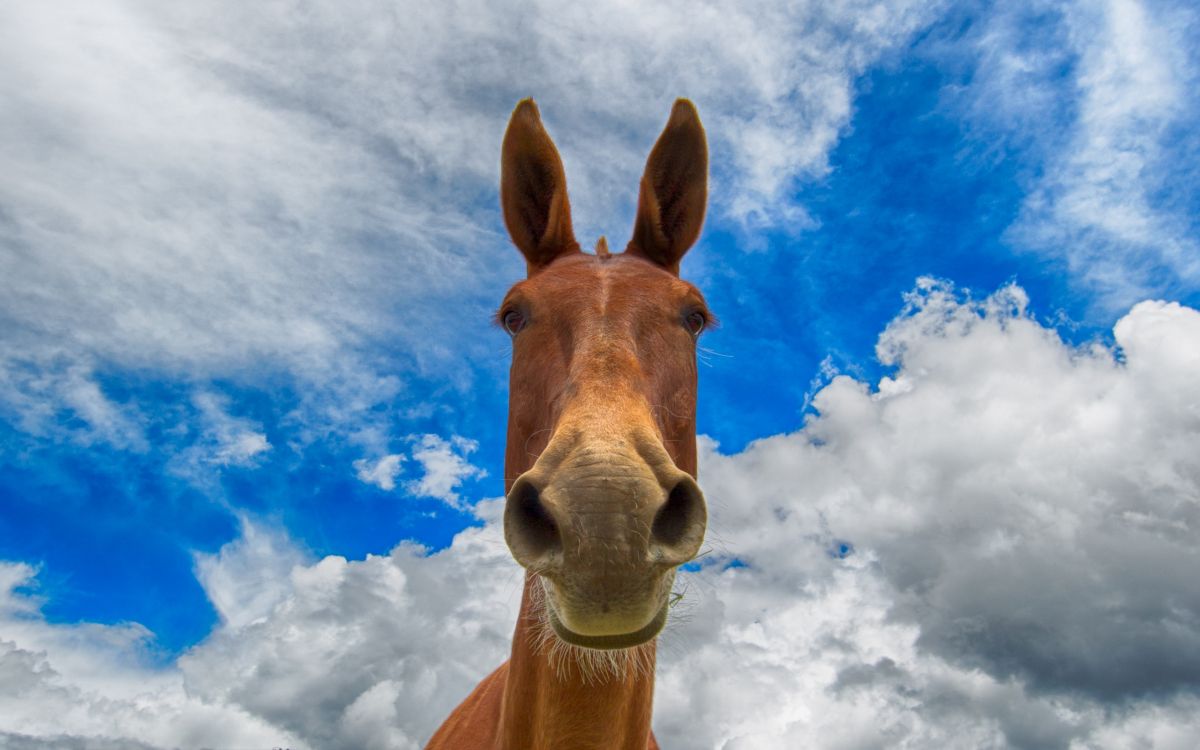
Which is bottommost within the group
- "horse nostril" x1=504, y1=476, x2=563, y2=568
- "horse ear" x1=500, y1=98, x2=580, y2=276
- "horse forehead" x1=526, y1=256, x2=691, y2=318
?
"horse nostril" x1=504, y1=476, x2=563, y2=568

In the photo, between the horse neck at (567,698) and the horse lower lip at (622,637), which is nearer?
the horse lower lip at (622,637)

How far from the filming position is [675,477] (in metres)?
3.10

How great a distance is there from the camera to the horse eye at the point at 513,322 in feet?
16.2

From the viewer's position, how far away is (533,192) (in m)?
6.20

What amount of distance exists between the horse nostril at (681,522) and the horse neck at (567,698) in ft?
4.02

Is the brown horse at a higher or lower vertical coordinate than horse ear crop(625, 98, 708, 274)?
lower

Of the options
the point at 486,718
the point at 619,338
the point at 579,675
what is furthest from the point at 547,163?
the point at 486,718

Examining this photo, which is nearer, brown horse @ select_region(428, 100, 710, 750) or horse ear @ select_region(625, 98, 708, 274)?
brown horse @ select_region(428, 100, 710, 750)

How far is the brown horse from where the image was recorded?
2.98m

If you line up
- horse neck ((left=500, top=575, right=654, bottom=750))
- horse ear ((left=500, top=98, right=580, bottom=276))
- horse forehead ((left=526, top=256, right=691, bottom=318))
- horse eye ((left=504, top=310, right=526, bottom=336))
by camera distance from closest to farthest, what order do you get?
1. horse neck ((left=500, top=575, right=654, bottom=750))
2. horse forehead ((left=526, top=256, right=691, bottom=318))
3. horse eye ((left=504, top=310, right=526, bottom=336))
4. horse ear ((left=500, top=98, right=580, bottom=276))

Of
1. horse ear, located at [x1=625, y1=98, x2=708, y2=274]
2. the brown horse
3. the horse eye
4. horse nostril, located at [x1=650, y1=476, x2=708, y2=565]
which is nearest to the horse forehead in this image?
the brown horse

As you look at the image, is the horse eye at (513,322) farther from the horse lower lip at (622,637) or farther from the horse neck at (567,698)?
the horse lower lip at (622,637)

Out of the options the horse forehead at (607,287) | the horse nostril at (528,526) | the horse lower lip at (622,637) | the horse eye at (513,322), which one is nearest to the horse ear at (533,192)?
the horse forehead at (607,287)

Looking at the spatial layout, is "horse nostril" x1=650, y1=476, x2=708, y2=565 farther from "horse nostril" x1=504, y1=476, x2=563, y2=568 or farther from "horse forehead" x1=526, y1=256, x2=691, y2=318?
"horse forehead" x1=526, y1=256, x2=691, y2=318
